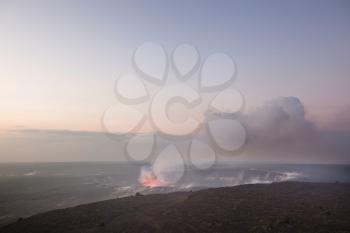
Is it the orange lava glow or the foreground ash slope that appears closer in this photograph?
the foreground ash slope

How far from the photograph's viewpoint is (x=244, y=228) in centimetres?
2166

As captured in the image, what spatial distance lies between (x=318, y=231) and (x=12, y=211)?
169 ft

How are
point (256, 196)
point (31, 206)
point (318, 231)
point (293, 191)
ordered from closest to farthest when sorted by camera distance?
point (318, 231) < point (256, 196) < point (293, 191) < point (31, 206)

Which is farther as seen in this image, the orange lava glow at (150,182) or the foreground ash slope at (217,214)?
the orange lava glow at (150,182)

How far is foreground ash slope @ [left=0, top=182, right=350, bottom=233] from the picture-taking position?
2217cm

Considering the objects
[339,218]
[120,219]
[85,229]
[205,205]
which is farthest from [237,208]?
[85,229]

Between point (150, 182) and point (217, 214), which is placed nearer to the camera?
point (217, 214)

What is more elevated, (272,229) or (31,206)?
(272,229)

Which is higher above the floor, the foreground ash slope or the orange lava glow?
the foreground ash slope

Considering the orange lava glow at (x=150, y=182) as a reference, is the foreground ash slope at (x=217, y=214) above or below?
above

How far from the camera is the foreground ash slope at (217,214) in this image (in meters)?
22.2

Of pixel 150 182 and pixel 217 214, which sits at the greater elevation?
pixel 217 214

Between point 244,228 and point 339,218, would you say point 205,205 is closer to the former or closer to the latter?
point 244,228

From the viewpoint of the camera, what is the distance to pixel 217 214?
25.9m
